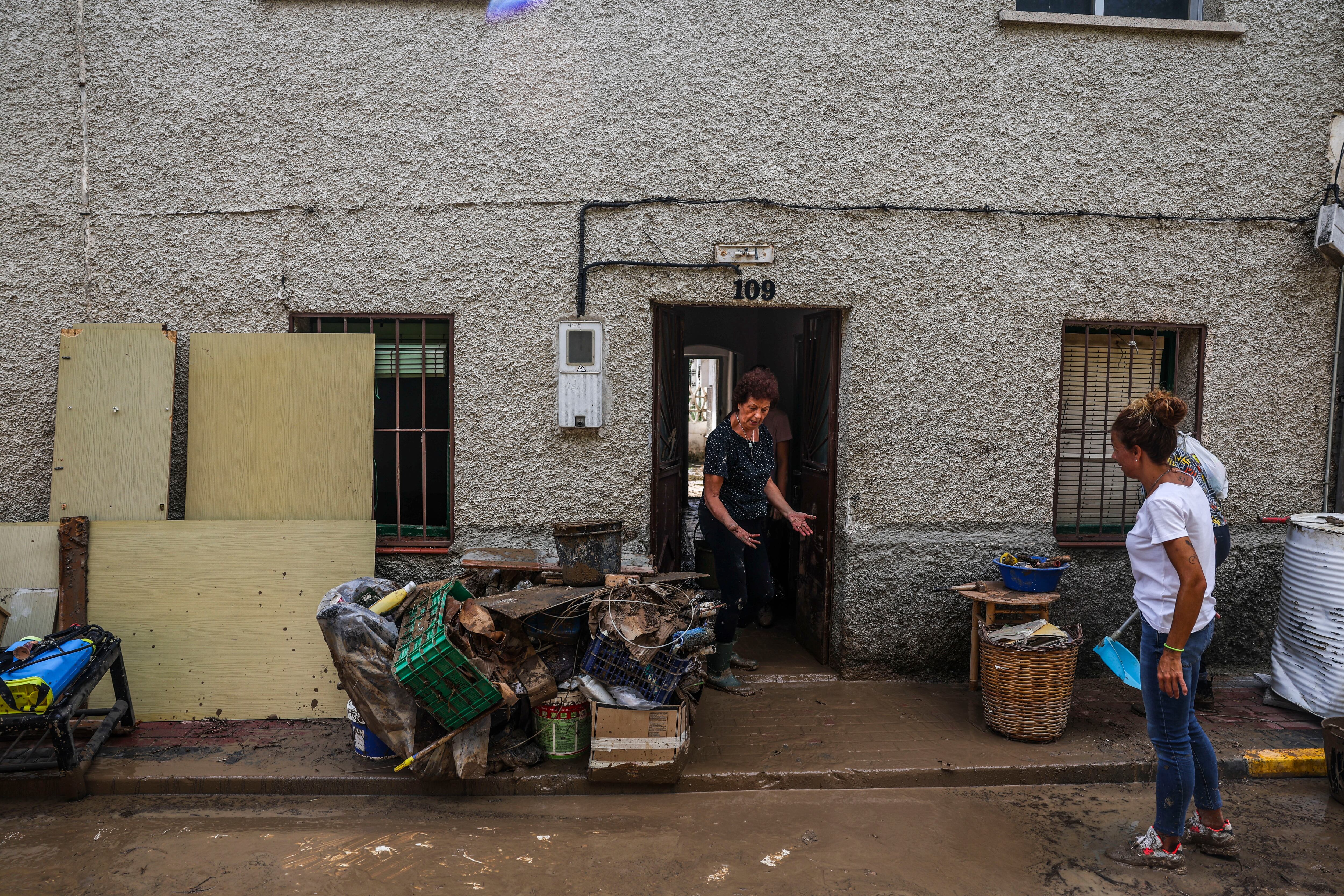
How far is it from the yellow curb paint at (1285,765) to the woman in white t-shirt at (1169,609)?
3.43ft

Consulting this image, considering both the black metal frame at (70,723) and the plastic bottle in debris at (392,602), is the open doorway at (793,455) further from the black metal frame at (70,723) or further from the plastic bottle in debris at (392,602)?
the black metal frame at (70,723)

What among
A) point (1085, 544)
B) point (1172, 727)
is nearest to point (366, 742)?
point (1172, 727)

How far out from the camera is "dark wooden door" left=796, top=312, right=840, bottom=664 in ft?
18.0

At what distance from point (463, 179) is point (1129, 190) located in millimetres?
4229

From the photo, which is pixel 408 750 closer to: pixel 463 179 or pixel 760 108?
pixel 463 179

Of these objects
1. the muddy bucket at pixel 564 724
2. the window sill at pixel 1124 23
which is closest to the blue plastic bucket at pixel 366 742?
the muddy bucket at pixel 564 724

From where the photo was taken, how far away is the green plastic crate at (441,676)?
379 centimetres

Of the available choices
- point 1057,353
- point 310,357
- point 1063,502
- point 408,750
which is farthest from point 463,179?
point 1063,502

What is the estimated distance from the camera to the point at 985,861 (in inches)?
138

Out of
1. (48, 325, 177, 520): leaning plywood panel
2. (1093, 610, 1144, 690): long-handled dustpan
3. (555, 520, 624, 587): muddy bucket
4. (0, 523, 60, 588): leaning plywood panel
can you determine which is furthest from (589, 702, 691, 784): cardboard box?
(0, 523, 60, 588): leaning plywood panel

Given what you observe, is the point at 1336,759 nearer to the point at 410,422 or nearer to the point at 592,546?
the point at 592,546

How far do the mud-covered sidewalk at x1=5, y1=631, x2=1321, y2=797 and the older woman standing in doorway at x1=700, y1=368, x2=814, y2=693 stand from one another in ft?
1.51

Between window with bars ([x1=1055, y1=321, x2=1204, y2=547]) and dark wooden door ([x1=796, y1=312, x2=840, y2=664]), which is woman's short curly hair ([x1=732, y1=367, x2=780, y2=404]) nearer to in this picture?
dark wooden door ([x1=796, y1=312, x2=840, y2=664])

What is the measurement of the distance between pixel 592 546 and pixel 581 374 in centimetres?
113
